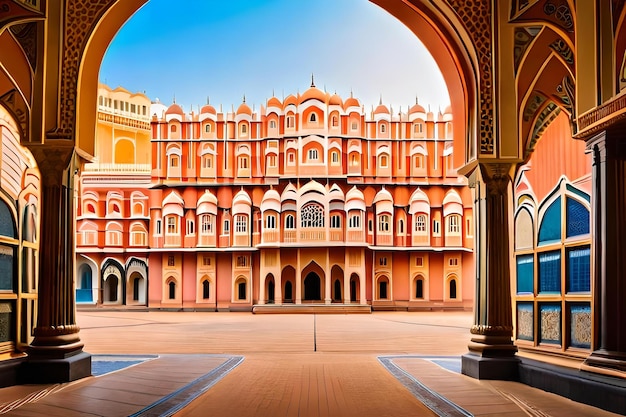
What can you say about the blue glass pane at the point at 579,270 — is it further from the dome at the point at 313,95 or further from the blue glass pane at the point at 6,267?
the dome at the point at 313,95

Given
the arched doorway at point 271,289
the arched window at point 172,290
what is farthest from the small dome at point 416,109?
the arched window at point 172,290

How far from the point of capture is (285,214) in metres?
28.9

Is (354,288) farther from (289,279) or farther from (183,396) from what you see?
(183,396)

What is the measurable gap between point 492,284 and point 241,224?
23187 mm

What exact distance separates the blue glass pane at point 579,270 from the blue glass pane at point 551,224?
0.38 metres

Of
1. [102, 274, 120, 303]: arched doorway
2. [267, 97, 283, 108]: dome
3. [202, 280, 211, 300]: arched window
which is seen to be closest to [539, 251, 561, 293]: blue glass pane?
[202, 280, 211, 300]: arched window

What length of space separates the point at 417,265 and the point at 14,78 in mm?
24617

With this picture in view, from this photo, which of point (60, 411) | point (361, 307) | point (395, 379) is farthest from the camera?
point (361, 307)

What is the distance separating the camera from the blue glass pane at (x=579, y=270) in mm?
6703

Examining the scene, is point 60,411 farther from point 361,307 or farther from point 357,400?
point 361,307

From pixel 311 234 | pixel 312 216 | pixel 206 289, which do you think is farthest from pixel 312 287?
pixel 206 289

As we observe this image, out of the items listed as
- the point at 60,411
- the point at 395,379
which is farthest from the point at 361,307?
the point at 60,411

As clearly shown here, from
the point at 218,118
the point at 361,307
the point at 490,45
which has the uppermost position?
the point at 218,118

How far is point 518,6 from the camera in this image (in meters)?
6.79
